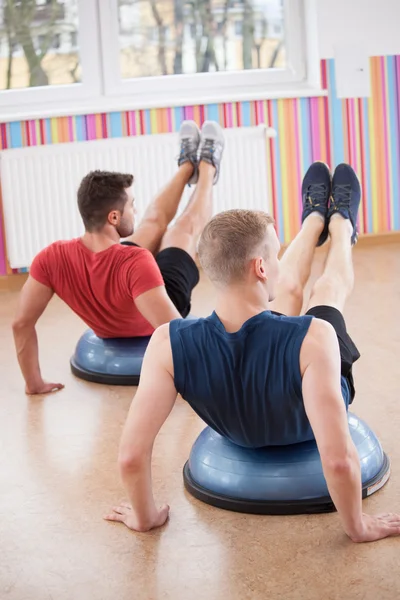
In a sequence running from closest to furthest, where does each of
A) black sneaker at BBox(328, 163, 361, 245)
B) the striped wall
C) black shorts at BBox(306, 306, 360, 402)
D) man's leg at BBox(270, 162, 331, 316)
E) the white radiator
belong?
black shorts at BBox(306, 306, 360, 402), man's leg at BBox(270, 162, 331, 316), black sneaker at BBox(328, 163, 361, 245), the white radiator, the striped wall

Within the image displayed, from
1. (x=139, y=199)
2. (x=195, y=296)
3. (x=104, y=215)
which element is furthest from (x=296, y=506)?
(x=139, y=199)

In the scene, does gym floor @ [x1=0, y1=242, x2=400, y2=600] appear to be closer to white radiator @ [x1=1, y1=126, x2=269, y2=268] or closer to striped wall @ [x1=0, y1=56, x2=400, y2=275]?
white radiator @ [x1=1, y1=126, x2=269, y2=268]

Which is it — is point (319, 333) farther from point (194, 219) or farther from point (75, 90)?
point (75, 90)

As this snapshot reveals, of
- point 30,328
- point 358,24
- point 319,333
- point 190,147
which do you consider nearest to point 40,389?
point 30,328

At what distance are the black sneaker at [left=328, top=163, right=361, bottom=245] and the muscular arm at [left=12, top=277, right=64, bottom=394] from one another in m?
1.05

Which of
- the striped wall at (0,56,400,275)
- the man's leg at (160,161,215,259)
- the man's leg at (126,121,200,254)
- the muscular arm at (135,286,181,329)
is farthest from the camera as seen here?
the striped wall at (0,56,400,275)

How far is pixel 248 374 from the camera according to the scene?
78.9 inches

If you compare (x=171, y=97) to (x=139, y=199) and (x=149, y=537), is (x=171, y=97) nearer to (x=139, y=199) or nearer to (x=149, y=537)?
(x=139, y=199)

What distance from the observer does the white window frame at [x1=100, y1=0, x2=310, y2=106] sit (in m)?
4.99

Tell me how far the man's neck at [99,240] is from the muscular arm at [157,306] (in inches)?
8.6

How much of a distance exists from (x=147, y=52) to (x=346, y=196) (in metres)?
A: 2.21

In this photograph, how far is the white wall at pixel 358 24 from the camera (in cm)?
503

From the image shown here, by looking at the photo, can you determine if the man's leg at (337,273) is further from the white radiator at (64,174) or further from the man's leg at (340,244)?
the white radiator at (64,174)

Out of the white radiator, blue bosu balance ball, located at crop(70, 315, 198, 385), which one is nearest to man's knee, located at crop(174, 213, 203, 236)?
blue bosu balance ball, located at crop(70, 315, 198, 385)
